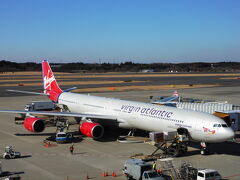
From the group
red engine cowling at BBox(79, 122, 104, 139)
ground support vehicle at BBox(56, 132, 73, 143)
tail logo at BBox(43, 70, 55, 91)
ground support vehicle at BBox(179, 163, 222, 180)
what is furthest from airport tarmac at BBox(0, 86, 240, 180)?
tail logo at BBox(43, 70, 55, 91)

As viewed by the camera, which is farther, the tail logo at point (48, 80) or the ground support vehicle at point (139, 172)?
the tail logo at point (48, 80)

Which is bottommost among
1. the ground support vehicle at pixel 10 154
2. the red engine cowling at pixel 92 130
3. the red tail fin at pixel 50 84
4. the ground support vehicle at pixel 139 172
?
the ground support vehicle at pixel 10 154

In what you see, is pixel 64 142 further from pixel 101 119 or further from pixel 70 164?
pixel 70 164

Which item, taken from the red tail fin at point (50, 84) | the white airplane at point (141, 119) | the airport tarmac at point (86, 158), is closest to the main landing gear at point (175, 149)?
the airport tarmac at point (86, 158)

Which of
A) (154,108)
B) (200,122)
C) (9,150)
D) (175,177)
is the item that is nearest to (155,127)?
(154,108)

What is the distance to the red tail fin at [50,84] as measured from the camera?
1667 inches

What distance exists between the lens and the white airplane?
23719mm

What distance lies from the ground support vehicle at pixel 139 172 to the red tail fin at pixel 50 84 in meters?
24.1

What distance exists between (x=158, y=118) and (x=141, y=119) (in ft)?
6.68

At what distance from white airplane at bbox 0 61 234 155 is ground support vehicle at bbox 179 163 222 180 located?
494 cm

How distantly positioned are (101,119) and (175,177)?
13791mm

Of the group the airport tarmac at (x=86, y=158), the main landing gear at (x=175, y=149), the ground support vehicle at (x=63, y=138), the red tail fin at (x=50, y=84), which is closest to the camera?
the airport tarmac at (x=86, y=158)

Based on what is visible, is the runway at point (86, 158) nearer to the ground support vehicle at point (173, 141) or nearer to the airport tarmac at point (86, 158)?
the airport tarmac at point (86, 158)

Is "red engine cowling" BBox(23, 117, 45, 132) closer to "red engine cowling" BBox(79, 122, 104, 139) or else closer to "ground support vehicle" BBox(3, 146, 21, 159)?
"red engine cowling" BBox(79, 122, 104, 139)
